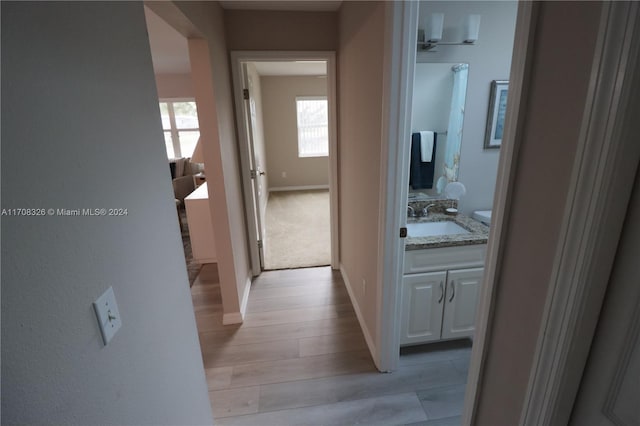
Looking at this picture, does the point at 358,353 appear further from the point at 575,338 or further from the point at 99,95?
the point at 99,95

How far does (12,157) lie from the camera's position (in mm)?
474

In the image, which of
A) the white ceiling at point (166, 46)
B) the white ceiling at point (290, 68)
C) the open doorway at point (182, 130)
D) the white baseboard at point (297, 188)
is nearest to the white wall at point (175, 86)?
the open doorway at point (182, 130)

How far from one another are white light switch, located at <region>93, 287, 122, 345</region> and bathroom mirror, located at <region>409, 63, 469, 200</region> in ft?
6.56

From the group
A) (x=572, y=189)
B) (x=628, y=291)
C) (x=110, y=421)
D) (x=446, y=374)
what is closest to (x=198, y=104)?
(x=110, y=421)

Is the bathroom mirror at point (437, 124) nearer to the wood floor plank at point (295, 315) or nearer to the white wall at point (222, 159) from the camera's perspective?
the wood floor plank at point (295, 315)

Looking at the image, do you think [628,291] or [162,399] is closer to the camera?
[628,291]

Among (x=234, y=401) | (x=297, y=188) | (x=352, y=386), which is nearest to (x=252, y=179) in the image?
(x=234, y=401)

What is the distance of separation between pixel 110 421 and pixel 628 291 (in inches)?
44.2

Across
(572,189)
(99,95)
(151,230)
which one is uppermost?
(99,95)

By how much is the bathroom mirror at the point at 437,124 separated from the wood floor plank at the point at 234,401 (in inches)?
70.5

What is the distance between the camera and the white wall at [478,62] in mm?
1887

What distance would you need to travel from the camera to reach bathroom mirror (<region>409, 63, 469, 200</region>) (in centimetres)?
205

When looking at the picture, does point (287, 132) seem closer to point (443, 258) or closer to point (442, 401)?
point (443, 258)

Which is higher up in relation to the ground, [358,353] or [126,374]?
[126,374]
